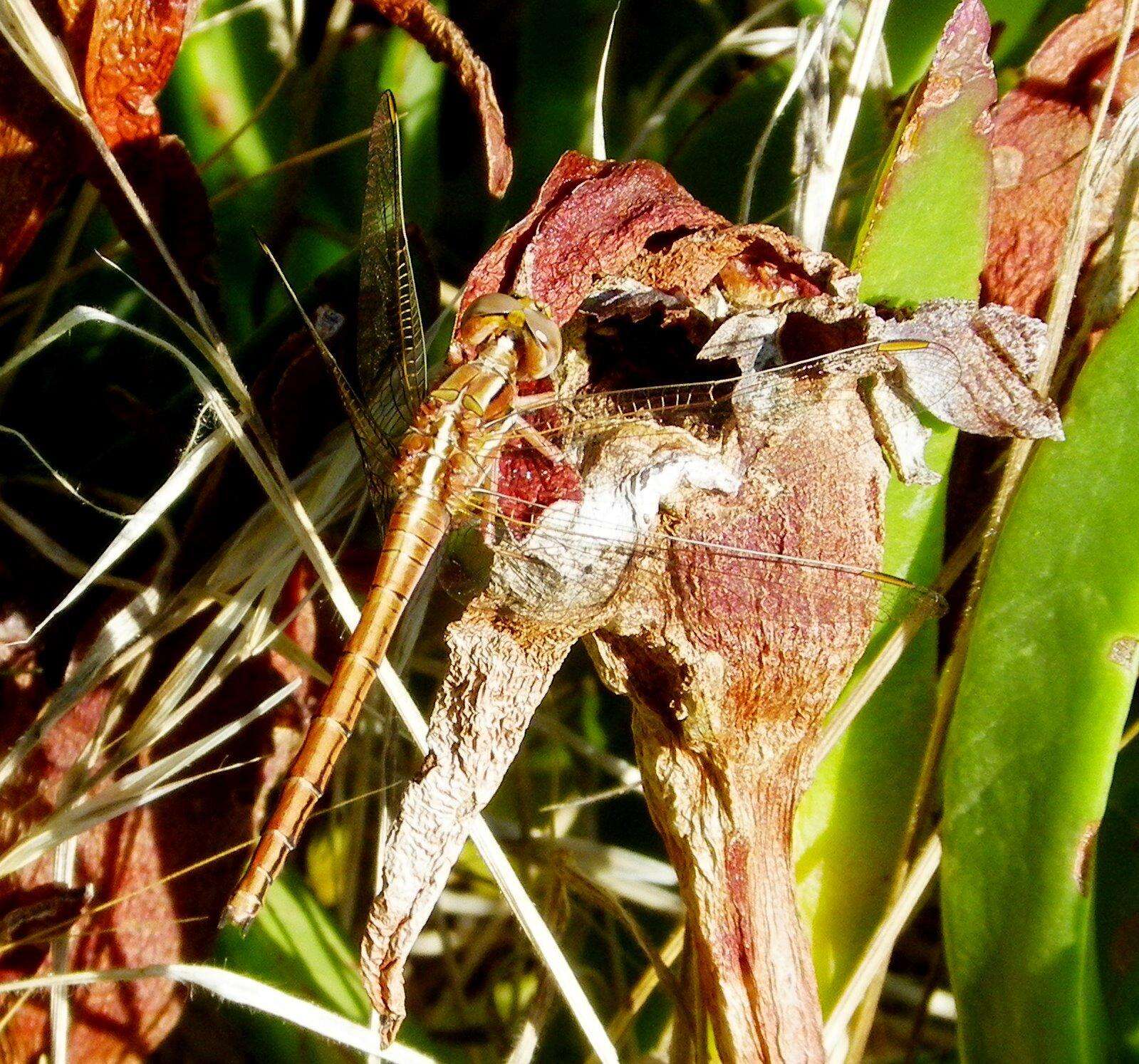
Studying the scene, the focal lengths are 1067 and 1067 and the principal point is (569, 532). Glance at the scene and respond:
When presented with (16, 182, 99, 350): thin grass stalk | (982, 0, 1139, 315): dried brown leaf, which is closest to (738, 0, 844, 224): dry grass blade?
(982, 0, 1139, 315): dried brown leaf

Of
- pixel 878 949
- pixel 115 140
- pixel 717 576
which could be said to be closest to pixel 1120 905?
pixel 878 949

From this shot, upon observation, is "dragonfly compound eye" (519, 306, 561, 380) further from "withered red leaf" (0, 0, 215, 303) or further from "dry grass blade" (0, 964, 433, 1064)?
"dry grass blade" (0, 964, 433, 1064)

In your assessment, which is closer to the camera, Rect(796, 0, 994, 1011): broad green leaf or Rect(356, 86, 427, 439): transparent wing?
Rect(796, 0, 994, 1011): broad green leaf

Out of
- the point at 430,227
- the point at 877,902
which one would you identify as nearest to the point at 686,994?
the point at 877,902

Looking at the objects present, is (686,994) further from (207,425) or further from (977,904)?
(207,425)

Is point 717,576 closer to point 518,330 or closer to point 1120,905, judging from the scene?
point 518,330
